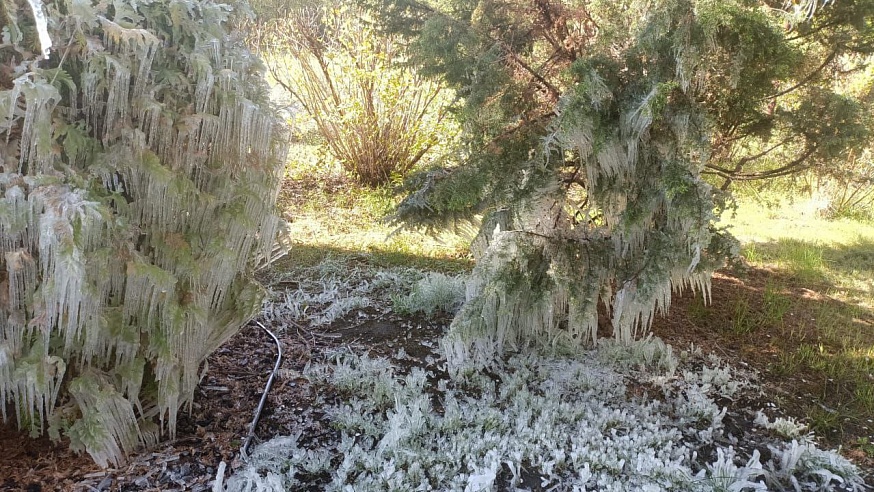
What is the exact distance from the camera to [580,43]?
3.04 meters

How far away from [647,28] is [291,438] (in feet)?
7.59

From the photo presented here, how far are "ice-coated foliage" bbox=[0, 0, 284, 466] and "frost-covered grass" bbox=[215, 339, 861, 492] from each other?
0.56 metres

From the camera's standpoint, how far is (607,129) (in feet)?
8.31

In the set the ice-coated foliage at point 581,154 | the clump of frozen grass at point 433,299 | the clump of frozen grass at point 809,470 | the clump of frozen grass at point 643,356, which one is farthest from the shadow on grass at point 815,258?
the clump of frozen grass at point 433,299

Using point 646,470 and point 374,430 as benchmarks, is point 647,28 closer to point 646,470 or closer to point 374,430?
point 646,470

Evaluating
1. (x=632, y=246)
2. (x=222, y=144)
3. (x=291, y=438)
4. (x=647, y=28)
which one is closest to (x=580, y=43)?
(x=647, y=28)

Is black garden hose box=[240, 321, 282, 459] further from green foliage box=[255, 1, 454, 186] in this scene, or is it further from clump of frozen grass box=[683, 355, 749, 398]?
green foliage box=[255, 1, 454, 186]

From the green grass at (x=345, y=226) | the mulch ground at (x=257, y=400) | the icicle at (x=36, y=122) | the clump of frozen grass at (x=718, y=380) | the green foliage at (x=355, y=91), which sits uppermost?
the green foliage at (x=355, y=91)

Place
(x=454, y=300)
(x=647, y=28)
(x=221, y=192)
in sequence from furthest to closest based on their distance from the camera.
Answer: (x=454, y=300)
(x=647, y=28)
(x=221, y=192)

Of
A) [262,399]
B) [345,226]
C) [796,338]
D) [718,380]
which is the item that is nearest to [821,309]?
[796,338]

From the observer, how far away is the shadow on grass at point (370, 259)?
4480mm

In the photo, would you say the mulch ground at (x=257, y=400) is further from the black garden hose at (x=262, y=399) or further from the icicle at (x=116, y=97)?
the icicle at (x=116, y=97)

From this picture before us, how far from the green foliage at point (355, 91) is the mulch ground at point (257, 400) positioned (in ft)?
11.3

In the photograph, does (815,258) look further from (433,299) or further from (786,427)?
(433,299)
